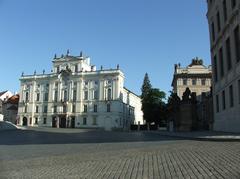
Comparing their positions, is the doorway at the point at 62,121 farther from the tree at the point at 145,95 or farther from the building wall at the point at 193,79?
the building wall at the point at 193,79

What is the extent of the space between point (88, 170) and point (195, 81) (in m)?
74.4

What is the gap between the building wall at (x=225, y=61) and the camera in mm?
28031

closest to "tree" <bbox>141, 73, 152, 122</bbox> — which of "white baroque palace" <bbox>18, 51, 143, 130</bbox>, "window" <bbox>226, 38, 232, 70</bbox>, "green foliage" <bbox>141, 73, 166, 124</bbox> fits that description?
"green foliage" <bbox>141, 73, 166, 124</bbox>

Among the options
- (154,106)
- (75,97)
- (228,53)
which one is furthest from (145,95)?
(228,53)

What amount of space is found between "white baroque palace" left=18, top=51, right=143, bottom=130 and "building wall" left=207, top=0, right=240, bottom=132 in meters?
49.0

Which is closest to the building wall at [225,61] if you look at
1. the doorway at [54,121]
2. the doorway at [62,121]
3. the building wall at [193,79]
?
the building wall at [193,79]

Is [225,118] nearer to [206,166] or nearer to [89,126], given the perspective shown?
[206,166]

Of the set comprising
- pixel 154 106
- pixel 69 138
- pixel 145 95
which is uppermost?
pixel 145 95

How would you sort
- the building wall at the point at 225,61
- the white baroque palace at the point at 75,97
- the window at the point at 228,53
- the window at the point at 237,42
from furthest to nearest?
the white baroque palace at the point at 75,97 < the window at the point at 228,53 < the building wall at the point at 225,61 < the window at the point at 237,42

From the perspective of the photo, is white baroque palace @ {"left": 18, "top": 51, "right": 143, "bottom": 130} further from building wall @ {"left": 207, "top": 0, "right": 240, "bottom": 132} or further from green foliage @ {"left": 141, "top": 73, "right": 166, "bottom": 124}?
building wall @ {"left": 207, "top": 0, "right": 240, "bottom": 132}

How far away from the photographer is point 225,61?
105 feet

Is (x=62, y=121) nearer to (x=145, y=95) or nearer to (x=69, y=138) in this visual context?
(x=145, y=95)

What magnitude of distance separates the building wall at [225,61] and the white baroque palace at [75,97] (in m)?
49.0

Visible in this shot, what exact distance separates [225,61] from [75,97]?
62.4m
